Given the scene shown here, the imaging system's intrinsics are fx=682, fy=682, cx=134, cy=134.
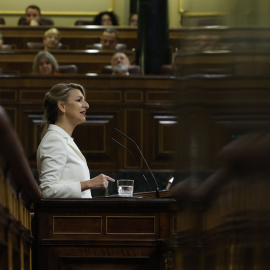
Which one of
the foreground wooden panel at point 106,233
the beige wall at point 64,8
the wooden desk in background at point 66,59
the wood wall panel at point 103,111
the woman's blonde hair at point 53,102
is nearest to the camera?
the foreground wooden panel at point 106,233

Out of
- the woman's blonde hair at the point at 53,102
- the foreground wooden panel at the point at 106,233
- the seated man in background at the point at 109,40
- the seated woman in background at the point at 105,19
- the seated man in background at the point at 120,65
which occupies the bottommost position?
the foreground wooden panel at the point at 106,233

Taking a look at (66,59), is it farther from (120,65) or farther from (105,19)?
(105,19)

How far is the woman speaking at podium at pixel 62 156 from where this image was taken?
310cm

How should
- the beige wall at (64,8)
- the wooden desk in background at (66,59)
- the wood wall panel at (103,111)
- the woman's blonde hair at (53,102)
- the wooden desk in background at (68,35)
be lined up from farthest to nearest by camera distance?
1. the beige wall at (64,8)
2. the wooden desk in background at (68,35)
3. the wooden desk in background at (66,59)
4. the wood wall panel at (103,111)
5. the woman's blonde hair at (53,102)

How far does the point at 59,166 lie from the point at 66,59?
5.51 meters

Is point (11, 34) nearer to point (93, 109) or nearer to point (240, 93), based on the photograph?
point (93, 109)

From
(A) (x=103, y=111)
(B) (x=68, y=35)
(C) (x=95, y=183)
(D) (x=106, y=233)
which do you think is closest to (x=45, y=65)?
(A) (x=103, y=111)

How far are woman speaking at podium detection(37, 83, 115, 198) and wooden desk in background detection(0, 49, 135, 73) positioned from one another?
16.1 feet

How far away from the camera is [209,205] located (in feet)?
2.88

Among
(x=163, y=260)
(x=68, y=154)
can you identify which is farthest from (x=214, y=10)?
(x=68, y=154)

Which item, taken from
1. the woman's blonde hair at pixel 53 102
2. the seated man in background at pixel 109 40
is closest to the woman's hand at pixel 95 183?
the woman's blonde hair at pixel 53 102

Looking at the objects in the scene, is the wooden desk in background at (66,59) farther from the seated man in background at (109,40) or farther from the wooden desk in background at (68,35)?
the wooden desk in background at (68,35)

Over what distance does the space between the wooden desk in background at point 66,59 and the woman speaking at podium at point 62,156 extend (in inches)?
193

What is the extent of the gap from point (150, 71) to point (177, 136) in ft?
22.1
